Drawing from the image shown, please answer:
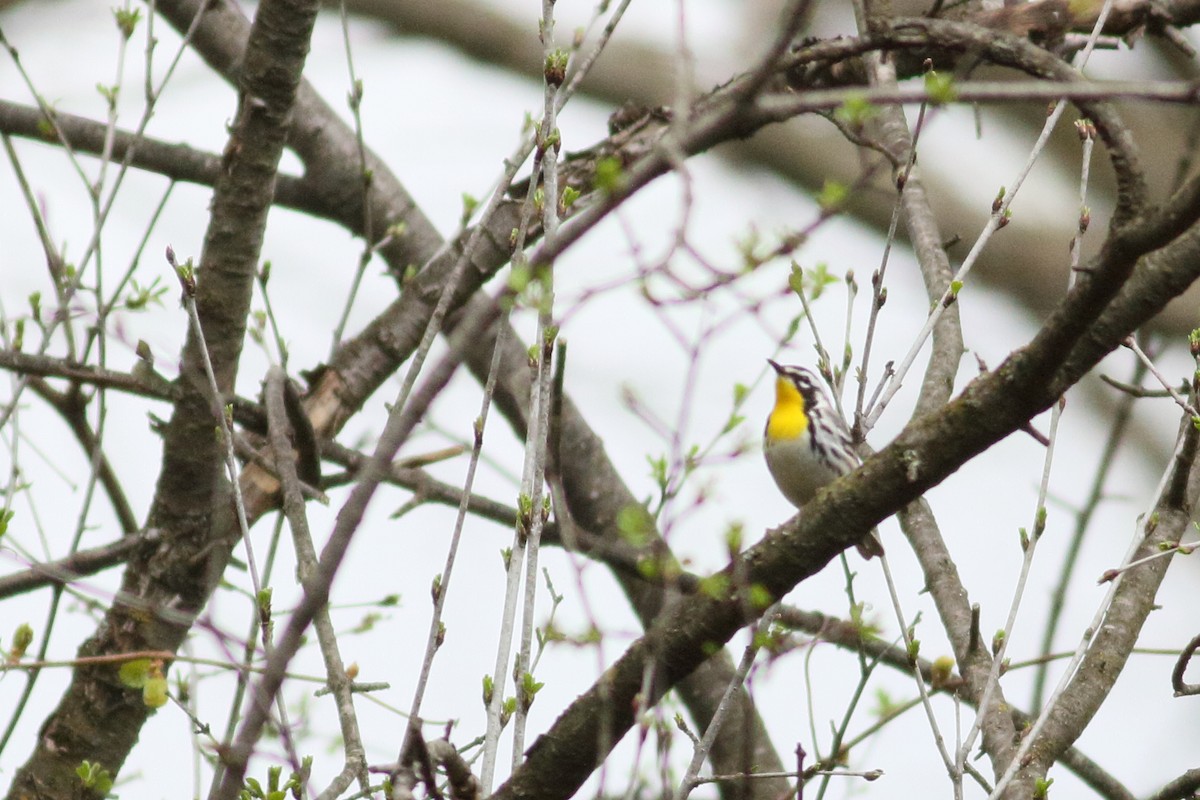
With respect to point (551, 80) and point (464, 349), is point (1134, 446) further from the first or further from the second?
point (464, 349)

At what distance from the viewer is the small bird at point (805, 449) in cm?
481

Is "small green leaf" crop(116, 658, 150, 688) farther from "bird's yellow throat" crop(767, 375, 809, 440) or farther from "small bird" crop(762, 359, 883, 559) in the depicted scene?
"bird's yellow throat" crop(767, 375, 809, 440)

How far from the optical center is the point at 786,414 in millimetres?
5125

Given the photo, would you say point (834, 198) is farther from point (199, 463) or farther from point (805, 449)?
point (805, 449)

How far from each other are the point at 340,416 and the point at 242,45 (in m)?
1.59

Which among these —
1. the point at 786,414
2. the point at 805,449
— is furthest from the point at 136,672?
the point at 786,414

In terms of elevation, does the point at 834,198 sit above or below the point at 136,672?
above

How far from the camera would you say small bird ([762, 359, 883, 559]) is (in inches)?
189

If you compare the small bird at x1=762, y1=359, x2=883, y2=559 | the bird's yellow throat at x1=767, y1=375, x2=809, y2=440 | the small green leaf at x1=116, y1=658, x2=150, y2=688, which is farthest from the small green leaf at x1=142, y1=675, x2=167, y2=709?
the bird's yellow throat at x1=767, y1=375, x2=809, y2=440

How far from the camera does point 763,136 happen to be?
977 cm

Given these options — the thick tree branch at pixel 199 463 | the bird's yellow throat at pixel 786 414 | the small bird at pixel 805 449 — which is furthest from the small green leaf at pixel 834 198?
the bird's yellow throat at pixel 786 414

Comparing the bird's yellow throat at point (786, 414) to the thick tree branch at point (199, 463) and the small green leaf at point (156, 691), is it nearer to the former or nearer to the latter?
the thick tree branch at point (199, 463)

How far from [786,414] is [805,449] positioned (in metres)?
0.29

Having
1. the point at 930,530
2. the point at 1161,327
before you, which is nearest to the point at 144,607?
the point at 930,530
